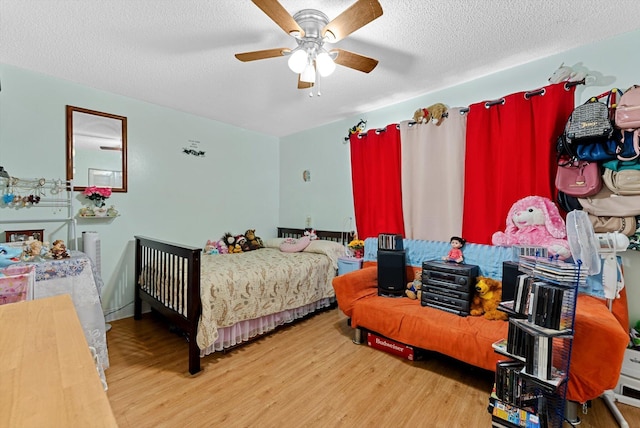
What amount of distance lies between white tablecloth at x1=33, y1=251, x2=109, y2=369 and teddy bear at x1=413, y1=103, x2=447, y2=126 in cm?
312

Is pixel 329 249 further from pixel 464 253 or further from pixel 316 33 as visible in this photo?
pixel 316 33

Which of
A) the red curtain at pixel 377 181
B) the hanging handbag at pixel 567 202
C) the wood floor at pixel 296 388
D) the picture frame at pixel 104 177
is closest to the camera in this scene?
the wood floor at pixel 296 388

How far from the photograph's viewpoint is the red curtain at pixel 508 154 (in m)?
2.09

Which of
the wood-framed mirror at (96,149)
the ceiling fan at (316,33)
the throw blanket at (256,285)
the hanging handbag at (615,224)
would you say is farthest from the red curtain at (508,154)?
the wood-framed mirror at (96,149)

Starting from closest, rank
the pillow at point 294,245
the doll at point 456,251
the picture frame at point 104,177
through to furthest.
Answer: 1. the doll at point 456,251
2. the picture frame at point 104,177
3. the pillow at point 294,245

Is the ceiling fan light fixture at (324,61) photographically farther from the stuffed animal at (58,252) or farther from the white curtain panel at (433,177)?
the stuffed animal at (58,252)

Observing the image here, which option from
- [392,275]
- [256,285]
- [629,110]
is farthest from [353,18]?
[256,285]

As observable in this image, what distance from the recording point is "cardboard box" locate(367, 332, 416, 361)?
2.16 meters

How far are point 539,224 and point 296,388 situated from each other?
6.77 feet

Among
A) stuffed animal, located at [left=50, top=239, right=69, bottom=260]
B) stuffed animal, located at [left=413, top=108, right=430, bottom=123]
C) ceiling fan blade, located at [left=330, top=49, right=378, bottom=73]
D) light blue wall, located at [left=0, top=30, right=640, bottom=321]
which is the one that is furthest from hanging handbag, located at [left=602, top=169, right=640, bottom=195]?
stuffed animal, located at [left=50, top=239, right=69, bottom=260]

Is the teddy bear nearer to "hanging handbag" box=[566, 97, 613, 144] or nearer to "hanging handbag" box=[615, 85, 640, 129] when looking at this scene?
"hanging handbag" box=[566, 97, 613, 144]

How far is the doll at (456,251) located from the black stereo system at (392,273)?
1.23ft

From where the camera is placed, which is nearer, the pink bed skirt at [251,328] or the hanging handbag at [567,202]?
the hanging handbag at [567,202]

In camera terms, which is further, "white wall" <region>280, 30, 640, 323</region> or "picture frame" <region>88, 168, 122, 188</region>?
"picture frame" <region>88, 168, 122, 188</region>
